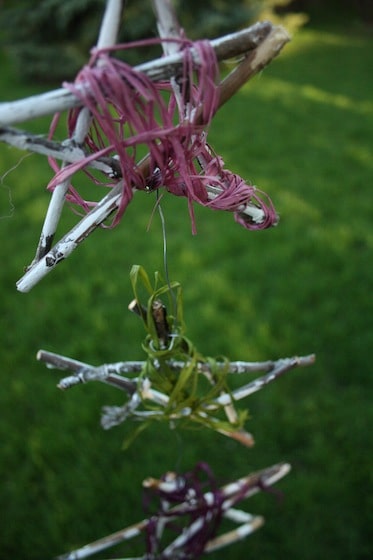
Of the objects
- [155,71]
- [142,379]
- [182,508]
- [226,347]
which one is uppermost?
[155,71]

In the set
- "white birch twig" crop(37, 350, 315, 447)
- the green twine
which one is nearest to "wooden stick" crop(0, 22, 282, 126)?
the green twine

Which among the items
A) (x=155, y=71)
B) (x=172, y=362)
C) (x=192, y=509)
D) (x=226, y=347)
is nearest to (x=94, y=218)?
(x=155, y=71)

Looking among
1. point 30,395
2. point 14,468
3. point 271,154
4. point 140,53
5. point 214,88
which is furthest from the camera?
point 140,53

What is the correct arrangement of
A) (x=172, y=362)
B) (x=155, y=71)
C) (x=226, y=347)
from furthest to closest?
1. (x=226, y=347)
2. (x=172, y=362)
3. (x=155, y=71)

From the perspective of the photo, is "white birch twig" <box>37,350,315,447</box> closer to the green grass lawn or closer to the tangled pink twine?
the green grass lawn

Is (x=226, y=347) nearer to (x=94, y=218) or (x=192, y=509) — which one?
(x=192, y=509)

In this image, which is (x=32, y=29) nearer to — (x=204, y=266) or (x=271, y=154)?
(x=271, y=154)

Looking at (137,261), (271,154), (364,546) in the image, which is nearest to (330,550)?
(364,546)
